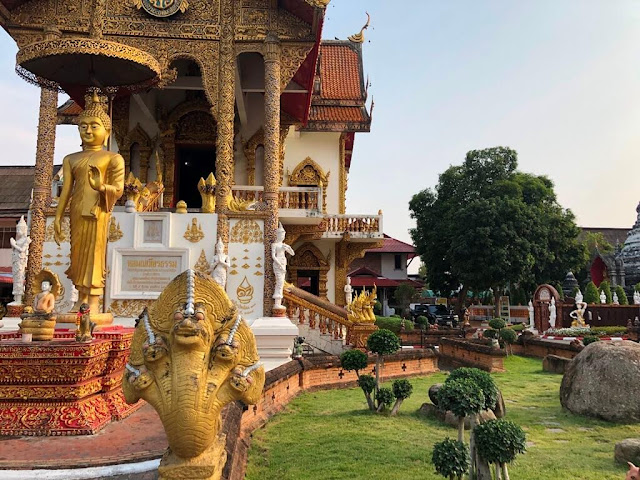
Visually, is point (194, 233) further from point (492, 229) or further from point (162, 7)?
point (492, 229)

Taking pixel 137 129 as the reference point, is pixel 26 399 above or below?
below

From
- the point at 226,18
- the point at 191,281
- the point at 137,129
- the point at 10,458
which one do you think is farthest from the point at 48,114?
the point at 191,281

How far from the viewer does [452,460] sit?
11.8 feet

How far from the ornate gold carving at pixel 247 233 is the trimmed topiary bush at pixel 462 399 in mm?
5509

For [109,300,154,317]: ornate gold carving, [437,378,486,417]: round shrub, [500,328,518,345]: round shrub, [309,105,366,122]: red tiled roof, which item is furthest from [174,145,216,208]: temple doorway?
[437,378,486,417]: round shrub

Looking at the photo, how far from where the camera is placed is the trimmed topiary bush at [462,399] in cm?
404

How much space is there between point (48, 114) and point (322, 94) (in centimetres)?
1032

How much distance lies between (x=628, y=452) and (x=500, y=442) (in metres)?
2.00

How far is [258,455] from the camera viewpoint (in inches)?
197

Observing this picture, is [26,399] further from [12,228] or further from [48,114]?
[12,228]

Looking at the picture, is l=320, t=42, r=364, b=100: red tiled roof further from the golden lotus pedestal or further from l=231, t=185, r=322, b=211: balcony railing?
the golden lotus pedestal

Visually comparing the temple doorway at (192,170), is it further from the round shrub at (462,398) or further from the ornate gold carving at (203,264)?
the round shrub at (462,398)

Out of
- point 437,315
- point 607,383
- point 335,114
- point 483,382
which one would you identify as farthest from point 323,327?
point 437,315

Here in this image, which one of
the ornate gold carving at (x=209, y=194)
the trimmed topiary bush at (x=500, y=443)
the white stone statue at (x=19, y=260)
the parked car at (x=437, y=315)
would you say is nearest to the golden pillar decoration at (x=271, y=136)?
the ornate gold carving at (x=209, y=194)
